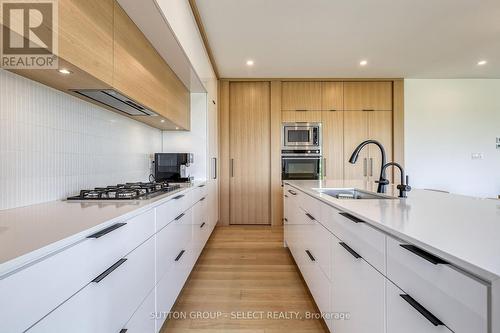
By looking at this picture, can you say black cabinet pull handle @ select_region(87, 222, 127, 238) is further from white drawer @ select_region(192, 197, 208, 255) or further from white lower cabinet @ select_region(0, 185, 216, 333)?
white drawer @ select_region(192, 197, 208, 255)

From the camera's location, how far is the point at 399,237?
0.73 metres

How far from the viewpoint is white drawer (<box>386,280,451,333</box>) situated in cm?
63

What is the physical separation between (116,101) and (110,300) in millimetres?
1273

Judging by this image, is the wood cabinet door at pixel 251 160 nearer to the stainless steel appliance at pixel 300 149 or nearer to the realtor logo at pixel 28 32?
the stainless steel appliance at pixel 300 149

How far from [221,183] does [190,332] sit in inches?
108

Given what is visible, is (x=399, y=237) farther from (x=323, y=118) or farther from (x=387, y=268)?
(x=323, y=118)

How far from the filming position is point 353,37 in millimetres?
2877

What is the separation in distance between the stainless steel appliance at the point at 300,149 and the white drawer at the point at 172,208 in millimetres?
2465

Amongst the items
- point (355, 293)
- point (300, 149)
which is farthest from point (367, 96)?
point (355, 293)

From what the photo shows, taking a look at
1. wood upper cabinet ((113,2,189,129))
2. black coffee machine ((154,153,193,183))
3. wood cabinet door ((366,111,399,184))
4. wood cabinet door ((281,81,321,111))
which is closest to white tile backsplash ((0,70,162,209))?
wood upper cabinet ((113,2,189,129))

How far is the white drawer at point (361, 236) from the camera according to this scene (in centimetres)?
86

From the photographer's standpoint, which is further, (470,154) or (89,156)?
(470,154)

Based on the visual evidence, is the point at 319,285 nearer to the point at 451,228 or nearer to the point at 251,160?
the point at 451,228

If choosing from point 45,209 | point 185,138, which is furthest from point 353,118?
point 45,209
